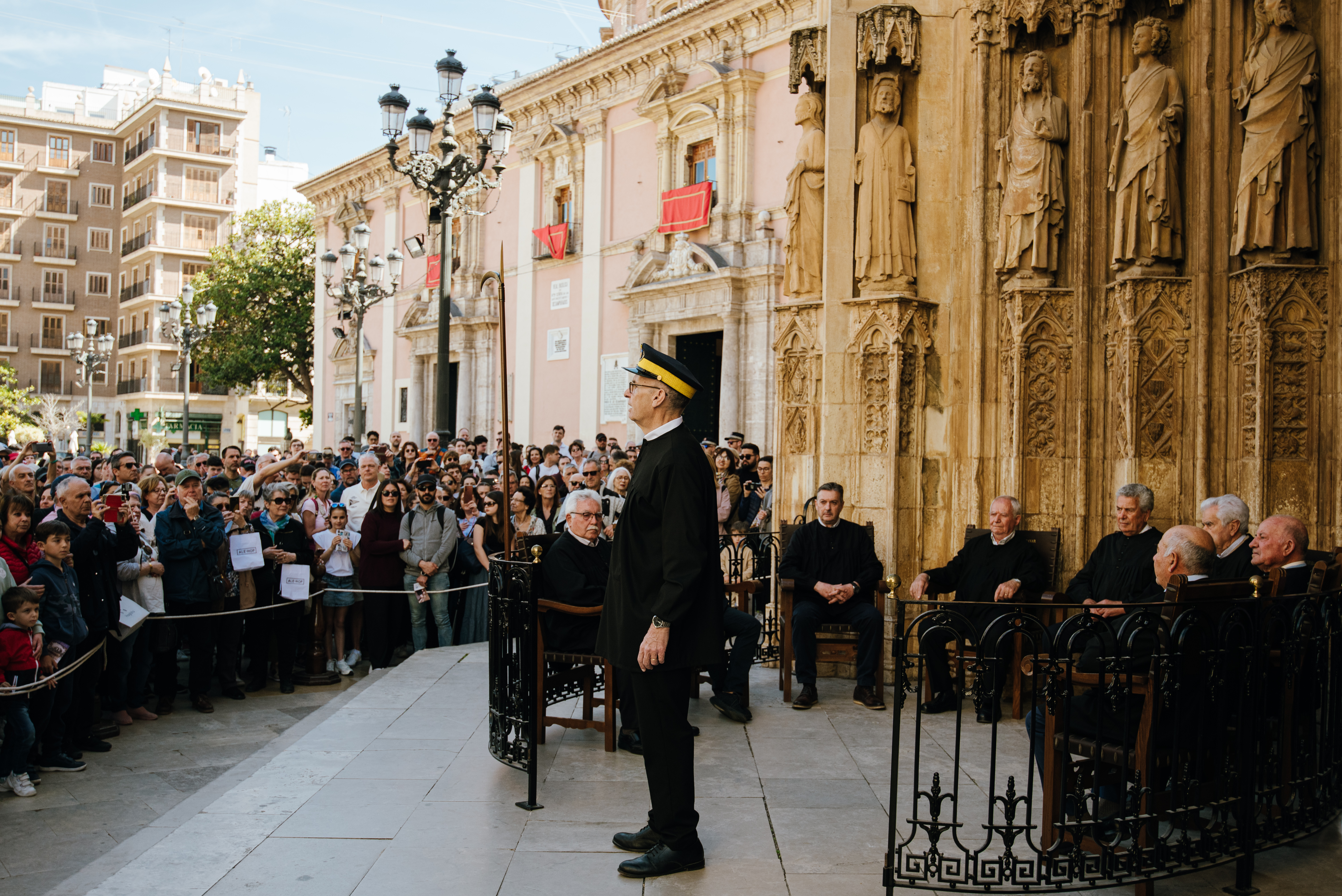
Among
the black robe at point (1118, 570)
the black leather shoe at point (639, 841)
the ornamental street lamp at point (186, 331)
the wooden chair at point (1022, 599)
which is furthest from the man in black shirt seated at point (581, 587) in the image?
the ornamental street lamp at point (186, 331)

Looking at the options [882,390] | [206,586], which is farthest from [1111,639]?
[206,586]

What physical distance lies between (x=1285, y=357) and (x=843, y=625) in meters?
2.92

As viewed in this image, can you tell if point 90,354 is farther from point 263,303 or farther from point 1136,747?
point 1136,747

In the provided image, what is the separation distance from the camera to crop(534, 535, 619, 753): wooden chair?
18.8ft

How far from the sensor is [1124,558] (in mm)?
5973

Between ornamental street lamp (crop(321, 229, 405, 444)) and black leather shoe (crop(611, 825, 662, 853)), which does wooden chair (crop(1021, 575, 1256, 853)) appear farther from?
ornamental street lamp (crop(321, 229, 405, 444))

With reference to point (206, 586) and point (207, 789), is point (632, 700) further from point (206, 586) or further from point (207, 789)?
point (206, 586)

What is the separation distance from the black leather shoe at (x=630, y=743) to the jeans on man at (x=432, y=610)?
374cm

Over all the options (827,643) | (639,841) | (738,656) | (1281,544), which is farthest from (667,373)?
(827,643)

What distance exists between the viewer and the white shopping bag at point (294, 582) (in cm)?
870

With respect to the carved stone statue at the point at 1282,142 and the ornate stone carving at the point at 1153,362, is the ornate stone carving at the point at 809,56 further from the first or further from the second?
the carved stone statue at the point at 1282,142

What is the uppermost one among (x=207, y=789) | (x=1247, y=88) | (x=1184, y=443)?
(x=1247, y=88)

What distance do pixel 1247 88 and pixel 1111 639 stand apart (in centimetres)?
379

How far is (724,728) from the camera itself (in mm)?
6148
